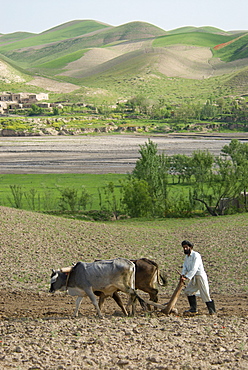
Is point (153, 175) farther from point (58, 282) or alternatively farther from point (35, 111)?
point (35, 111)

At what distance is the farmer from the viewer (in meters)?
11.9

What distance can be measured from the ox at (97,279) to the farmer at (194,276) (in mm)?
1244

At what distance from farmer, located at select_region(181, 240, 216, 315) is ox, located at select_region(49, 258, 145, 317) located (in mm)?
1244

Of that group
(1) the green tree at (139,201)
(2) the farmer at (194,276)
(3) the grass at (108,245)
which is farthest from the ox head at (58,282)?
(1) the green tree at (139,201)

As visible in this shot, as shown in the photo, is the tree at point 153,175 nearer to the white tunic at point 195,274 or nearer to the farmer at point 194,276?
the farmer at point 194,276

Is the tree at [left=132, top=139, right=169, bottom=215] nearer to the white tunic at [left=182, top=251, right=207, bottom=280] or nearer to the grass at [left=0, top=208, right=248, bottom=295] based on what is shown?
the grass at [left=0, top=208, right=248, bottom=295]

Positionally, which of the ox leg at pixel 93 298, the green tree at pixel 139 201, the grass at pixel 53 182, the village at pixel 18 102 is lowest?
the grass at pixel 53 182

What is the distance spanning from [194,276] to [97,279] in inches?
87.3

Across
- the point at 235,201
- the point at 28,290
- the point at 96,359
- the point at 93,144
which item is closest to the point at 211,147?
the point at 93,144

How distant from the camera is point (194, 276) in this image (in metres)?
12.3

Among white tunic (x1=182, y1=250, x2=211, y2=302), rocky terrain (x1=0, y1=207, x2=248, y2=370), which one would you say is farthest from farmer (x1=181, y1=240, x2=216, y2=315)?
rocky terrain (x1=0, y1=207, x2=248, y2=370)

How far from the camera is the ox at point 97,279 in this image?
12.2 m

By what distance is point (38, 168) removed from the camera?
244ft

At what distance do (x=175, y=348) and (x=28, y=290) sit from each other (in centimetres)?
788
